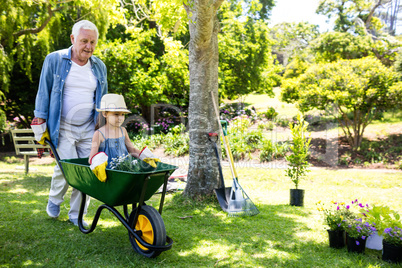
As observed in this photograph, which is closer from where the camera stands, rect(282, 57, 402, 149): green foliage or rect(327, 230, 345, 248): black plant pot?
rect(327, 230, 345, 248): black plant pot

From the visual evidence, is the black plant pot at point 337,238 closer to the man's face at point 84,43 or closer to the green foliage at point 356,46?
the man's face at point 84,43

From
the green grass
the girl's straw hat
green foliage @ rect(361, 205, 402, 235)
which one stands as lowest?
the green grass

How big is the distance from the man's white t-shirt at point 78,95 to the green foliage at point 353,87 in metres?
6.37

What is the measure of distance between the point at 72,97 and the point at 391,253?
3.13 metres

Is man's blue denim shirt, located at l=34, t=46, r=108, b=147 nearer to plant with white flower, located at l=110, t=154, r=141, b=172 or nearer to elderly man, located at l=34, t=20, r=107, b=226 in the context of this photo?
elderly man, located at l=34, t=20, r=107, b=226

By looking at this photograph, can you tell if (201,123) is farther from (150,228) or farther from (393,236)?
(393,236)

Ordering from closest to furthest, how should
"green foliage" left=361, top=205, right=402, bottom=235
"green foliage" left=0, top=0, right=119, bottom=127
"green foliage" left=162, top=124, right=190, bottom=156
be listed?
"green foliage" left=361, top=205, right=402, bottom=235 < "green foliage" left=0, top=0, right=119, bottom=127 < "green foliage" left=162, top=124, right=190, bottom=156

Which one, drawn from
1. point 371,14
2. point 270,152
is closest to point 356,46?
point 371,14

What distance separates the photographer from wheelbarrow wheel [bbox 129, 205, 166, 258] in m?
2.41

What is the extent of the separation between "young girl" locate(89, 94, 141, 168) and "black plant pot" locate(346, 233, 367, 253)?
1.96m

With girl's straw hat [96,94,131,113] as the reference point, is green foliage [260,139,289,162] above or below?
below

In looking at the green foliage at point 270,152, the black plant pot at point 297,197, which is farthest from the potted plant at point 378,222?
the green foliage at point 270,152

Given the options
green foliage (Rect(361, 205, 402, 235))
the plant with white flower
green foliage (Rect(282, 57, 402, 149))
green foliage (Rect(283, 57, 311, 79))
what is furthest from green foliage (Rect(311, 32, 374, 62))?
the plant with white flower

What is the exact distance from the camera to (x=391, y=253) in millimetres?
2496
